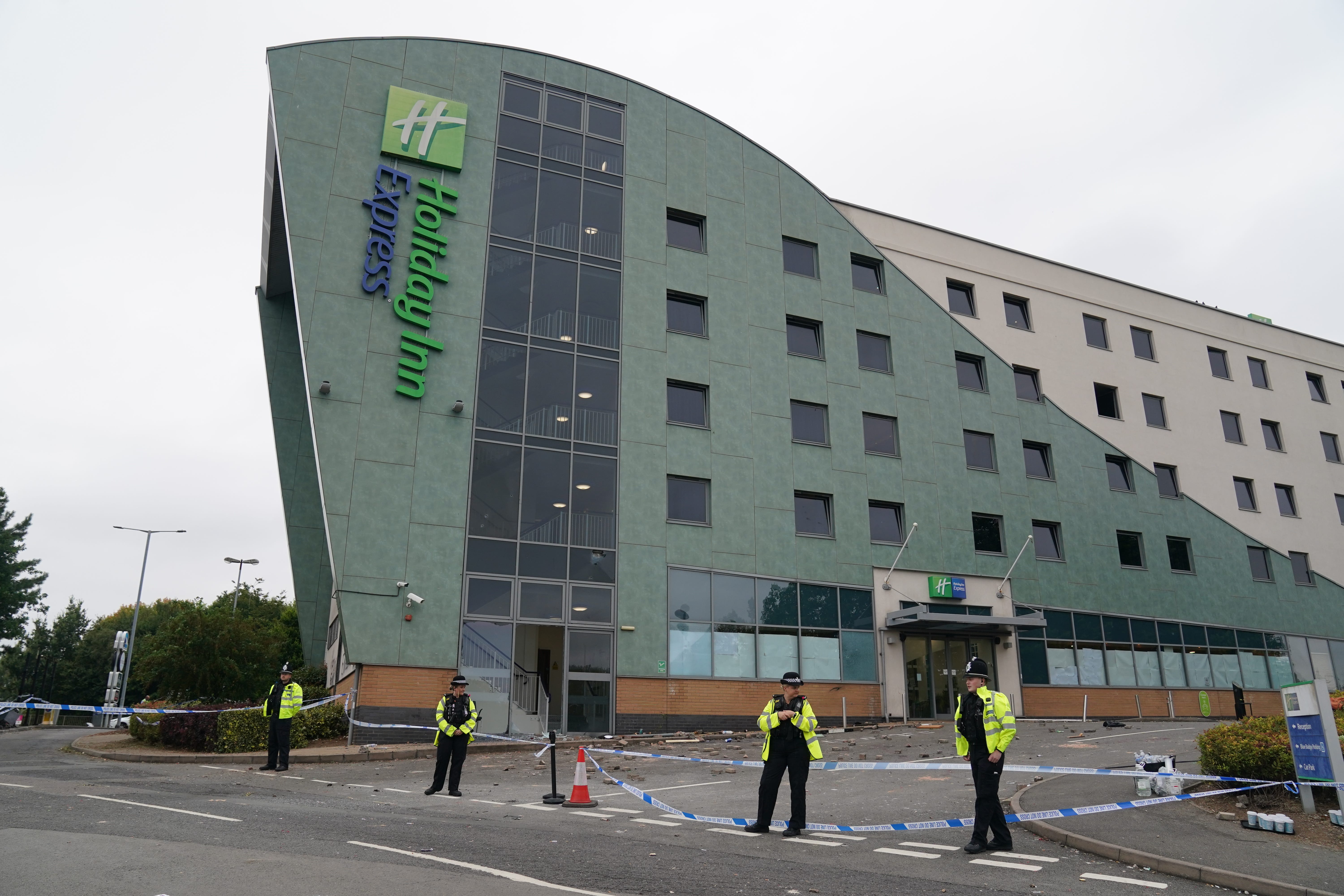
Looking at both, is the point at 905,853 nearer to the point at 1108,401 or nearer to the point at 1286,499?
the point at 1108,401

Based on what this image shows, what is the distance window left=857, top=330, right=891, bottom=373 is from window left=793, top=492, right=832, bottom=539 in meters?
5.35

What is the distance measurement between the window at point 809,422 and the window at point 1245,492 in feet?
64.7

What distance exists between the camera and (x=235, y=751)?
2020 cm

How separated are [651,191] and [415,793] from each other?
21.3 m

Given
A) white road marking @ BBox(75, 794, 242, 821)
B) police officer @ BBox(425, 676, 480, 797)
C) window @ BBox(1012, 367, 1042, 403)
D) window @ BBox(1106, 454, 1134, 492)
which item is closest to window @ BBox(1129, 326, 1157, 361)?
window @ BBox(1106, 454, 1134, 492)

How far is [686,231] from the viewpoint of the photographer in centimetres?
3106

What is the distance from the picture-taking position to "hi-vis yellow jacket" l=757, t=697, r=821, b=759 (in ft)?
33.9

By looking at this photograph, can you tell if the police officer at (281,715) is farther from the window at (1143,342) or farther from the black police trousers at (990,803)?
the window at (1143,342)

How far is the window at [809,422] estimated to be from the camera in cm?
3027

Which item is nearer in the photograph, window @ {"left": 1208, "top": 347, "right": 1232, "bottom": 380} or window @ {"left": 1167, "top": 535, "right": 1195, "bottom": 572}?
window @ {"left": 1167, "top": 535, "right": 1195, "bottom": 572}

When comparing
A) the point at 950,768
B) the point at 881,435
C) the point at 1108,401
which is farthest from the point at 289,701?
the point at 1108,401

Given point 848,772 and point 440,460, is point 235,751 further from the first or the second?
point 848,772

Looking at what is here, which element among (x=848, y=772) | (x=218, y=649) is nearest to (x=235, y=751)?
(x=218, y=649)

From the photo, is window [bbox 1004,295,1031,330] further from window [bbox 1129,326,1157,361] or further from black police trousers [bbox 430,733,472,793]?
black police trousers [bbox 430,733,472,793]
